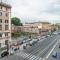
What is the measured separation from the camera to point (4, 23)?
4353 centimetres

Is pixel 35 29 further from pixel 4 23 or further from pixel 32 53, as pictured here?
pixel 32 53

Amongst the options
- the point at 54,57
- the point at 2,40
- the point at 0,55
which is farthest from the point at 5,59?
the point at 2,40

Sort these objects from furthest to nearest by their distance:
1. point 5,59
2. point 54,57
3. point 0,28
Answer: point 0,28 < point 54,57 < point 5,59

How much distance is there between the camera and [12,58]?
27109mm

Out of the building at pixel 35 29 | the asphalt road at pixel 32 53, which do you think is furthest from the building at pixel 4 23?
the building at pixel 35 29

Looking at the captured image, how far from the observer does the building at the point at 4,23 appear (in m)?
42.3

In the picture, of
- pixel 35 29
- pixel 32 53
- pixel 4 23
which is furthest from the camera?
pixel 35 29

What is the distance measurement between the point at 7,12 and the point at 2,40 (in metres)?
8.02

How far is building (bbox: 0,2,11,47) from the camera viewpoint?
42312 millimetres

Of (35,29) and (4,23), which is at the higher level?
(4,23)

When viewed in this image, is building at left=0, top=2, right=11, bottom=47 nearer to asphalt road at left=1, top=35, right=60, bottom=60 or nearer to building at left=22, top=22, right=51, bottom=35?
asphalt road at left=1, top=35, right=60, bottom=60

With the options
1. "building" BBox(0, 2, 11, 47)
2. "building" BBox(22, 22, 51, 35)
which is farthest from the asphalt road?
"building" BBox(22, 22, 51, 35)

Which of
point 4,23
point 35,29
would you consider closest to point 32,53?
point 4,23

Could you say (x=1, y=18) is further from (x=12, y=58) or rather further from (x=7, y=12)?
(x=12, y=58)
